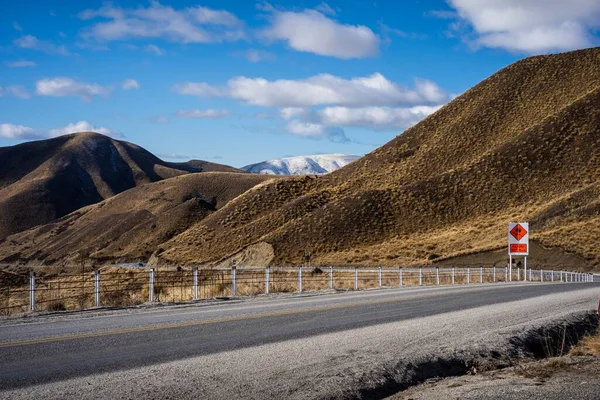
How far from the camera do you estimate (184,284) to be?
41469mm

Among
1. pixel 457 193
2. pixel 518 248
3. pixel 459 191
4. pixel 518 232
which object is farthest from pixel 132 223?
pixel 518 248

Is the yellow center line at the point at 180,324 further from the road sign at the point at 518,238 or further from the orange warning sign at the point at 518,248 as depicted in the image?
the road sign at the point at 518,238

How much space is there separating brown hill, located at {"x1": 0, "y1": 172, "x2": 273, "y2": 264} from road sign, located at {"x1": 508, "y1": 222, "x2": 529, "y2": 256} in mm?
61749

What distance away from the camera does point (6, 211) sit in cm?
17338

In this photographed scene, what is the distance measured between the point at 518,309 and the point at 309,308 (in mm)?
4796

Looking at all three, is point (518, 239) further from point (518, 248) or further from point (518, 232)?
point (518, 248)

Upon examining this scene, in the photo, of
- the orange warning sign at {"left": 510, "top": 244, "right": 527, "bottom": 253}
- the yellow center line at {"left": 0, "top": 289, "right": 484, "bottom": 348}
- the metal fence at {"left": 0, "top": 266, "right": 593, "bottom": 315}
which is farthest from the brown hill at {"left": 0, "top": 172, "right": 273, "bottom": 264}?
the yellow center line at {"left": 0, "top": 289, "right": 484, "bottom": 348}

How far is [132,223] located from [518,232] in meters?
91.4

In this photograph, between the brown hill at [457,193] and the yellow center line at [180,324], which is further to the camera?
the brown hill at [457,193]

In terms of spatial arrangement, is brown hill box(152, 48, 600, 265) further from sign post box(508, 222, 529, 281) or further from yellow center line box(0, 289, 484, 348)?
yellow center line box(0, 289, 484, 348)

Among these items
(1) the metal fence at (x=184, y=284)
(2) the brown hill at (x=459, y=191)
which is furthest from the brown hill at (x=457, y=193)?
(1) the metal fence at (x=184, y=284)

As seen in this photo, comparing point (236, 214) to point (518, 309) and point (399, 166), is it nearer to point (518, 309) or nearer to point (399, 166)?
point (399, 166)

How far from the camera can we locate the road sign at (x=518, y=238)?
4006 cm

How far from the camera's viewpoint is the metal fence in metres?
21.0
